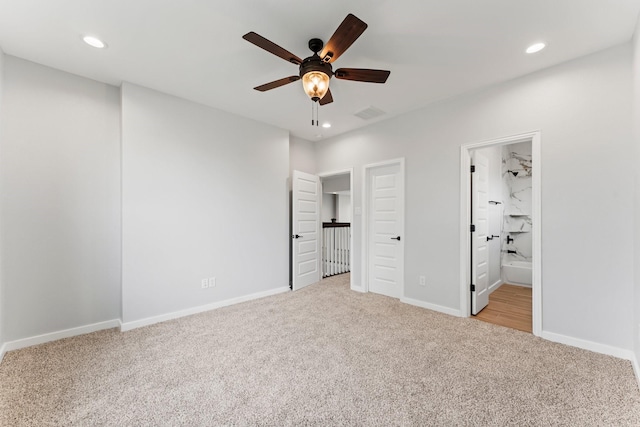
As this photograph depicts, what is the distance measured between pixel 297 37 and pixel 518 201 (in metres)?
5.24

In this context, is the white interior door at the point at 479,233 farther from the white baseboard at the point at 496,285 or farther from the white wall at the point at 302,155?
the white wall at the point at 302,155

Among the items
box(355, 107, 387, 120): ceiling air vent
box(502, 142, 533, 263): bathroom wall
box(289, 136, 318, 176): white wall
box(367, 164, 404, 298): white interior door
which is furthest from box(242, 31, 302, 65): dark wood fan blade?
box(502, 142, 533, 263): bathroom wall

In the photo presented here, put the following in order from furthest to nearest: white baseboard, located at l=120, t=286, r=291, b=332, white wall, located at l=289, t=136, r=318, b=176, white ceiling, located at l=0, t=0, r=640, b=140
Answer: white wall, located at l=289, t=136, r=318, b=176, white baseboard, located at l=120, t=286, r=291, b=332, white ceiling, located at l=0, t=0, r=640, b=140

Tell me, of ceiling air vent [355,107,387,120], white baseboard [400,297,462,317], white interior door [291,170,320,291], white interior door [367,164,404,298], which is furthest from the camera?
white interior door [291,170,320,291]

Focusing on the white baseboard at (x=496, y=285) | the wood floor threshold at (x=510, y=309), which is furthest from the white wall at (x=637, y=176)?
the white baseboard at (x=496, y=285)

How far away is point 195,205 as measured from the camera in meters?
3.49

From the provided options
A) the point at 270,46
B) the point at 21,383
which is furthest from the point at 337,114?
the point at 21,383

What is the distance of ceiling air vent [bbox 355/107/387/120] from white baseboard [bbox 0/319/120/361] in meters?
4.00

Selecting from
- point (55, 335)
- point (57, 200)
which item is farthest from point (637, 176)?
point (55, 335)

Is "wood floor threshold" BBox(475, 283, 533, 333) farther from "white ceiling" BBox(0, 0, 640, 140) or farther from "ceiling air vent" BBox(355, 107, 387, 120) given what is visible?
"ceiling air vent" BBox(355, 107, 387, 120)

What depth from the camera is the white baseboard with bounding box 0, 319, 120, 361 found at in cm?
250

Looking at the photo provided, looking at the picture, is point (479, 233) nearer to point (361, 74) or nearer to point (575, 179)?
point (575, 179)

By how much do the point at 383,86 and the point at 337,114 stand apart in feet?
3.08

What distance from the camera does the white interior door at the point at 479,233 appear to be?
335 cm
